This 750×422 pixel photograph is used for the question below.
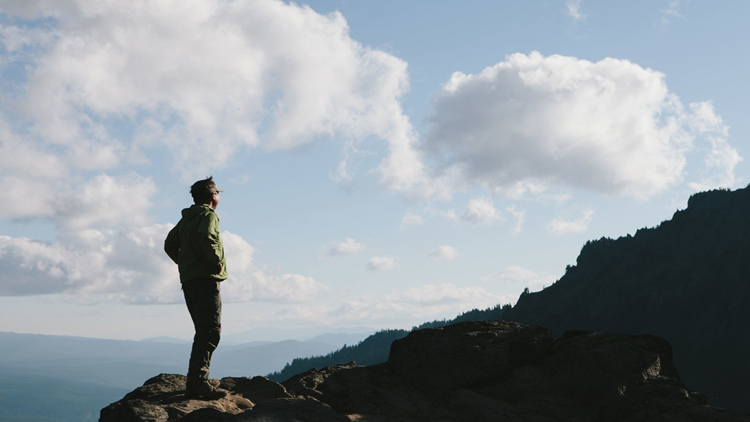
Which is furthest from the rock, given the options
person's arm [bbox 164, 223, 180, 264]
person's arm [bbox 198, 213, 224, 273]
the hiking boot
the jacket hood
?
the jacket hood

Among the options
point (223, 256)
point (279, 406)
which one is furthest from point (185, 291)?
point (279, 406)

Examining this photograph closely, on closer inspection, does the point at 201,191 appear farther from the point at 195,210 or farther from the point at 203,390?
the point at 203,390

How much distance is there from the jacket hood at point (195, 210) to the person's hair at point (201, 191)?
0.15 metres

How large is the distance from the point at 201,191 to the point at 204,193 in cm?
8

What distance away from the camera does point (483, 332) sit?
15.1 m

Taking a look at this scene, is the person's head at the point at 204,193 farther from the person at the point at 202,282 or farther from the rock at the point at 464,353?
the rock at the point at 464,353

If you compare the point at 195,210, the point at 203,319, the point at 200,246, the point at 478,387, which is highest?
the point at 195,210

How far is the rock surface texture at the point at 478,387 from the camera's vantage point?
1103cm

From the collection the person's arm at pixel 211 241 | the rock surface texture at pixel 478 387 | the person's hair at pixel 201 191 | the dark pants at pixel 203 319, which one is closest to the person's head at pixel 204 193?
the person's hair at pixel 201 191

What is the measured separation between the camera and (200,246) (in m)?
11.9

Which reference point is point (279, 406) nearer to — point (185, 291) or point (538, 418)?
point (185, 291)

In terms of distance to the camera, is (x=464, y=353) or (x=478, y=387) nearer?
(x=478, y=387)

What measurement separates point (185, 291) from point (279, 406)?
379 centimetres

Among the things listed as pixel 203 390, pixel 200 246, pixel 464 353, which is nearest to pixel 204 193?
pixel 200 246
